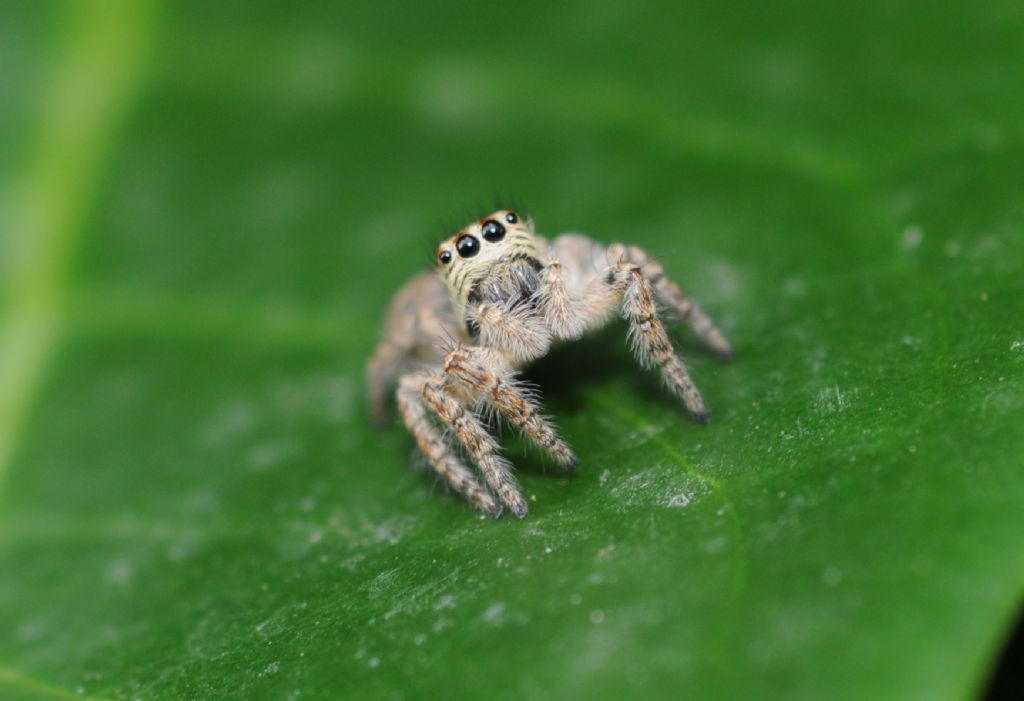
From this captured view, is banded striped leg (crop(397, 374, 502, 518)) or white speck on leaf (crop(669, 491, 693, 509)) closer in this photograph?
white speck on leaf (crop(669, 491, 693, 509))

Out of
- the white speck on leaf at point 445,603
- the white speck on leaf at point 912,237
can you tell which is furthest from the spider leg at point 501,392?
the white speck on leaf at point 912,237

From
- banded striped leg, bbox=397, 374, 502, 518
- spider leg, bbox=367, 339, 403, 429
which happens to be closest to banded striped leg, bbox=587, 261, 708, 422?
banded striped leg, bbox=397, 374, 502, 518

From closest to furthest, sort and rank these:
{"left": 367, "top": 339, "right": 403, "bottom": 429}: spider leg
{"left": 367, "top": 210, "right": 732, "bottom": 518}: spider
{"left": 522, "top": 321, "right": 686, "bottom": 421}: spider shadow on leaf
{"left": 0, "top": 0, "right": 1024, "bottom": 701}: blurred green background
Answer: {"left": 0, "top": 0, "right": 1024, "bottom": 701}: blurred green background < {"left": 367, "top": 210, "right": 732, "bottom": 518}: spider < {"left": 522, "top": 321, "right": 686, "bottom": 421}: spider shadow on leaf < {"left": 367, "top": 339, "right": 403, "bottom": 429}: spider leg

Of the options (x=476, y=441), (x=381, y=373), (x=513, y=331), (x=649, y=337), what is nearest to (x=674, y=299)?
(x=649, y=337)

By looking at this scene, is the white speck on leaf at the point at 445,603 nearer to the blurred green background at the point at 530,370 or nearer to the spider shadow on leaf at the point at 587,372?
the blurred green background at the point at 530,370

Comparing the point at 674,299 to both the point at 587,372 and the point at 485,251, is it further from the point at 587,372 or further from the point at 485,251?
the point at 485,251

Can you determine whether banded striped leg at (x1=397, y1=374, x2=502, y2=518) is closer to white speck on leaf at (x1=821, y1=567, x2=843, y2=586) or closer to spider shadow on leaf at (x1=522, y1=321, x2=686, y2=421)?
spider shadow on leaf at (x1=522, y1=321, x2=686, y2=421)

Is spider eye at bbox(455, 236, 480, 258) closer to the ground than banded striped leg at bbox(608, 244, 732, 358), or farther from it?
farther from it
